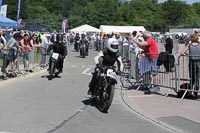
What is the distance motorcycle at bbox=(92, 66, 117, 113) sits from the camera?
10.6m

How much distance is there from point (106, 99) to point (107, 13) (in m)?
114

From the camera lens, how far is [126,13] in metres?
131

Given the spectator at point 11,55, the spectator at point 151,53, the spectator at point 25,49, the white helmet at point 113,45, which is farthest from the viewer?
the spectator at point 25,49

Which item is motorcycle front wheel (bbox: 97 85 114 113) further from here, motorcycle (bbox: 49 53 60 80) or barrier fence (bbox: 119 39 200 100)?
motorcycle (bbox: 49 53 60 80)

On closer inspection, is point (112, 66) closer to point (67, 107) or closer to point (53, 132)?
point (67, 107)

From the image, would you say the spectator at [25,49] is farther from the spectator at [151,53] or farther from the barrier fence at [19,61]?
the spectator at [151,53]

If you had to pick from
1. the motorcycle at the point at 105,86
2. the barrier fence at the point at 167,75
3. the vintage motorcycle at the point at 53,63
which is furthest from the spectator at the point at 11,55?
the motorcycle at the point at 105,86

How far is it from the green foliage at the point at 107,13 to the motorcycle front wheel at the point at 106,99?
10460 centimetres

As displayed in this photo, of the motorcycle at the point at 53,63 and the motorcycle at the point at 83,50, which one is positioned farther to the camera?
the motorcycle at the point at 83,50

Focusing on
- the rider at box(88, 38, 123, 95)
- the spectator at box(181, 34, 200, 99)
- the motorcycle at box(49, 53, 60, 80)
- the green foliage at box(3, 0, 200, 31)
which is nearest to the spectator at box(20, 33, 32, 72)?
the motorcycle at box(49, 53, 60, 80)

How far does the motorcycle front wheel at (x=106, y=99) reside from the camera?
10.6 metres

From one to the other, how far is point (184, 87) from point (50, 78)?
687 centimetres

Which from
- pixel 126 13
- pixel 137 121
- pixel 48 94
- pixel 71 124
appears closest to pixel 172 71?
pixel 48 94

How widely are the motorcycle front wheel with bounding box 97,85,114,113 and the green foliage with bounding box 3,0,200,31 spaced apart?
104603mm
